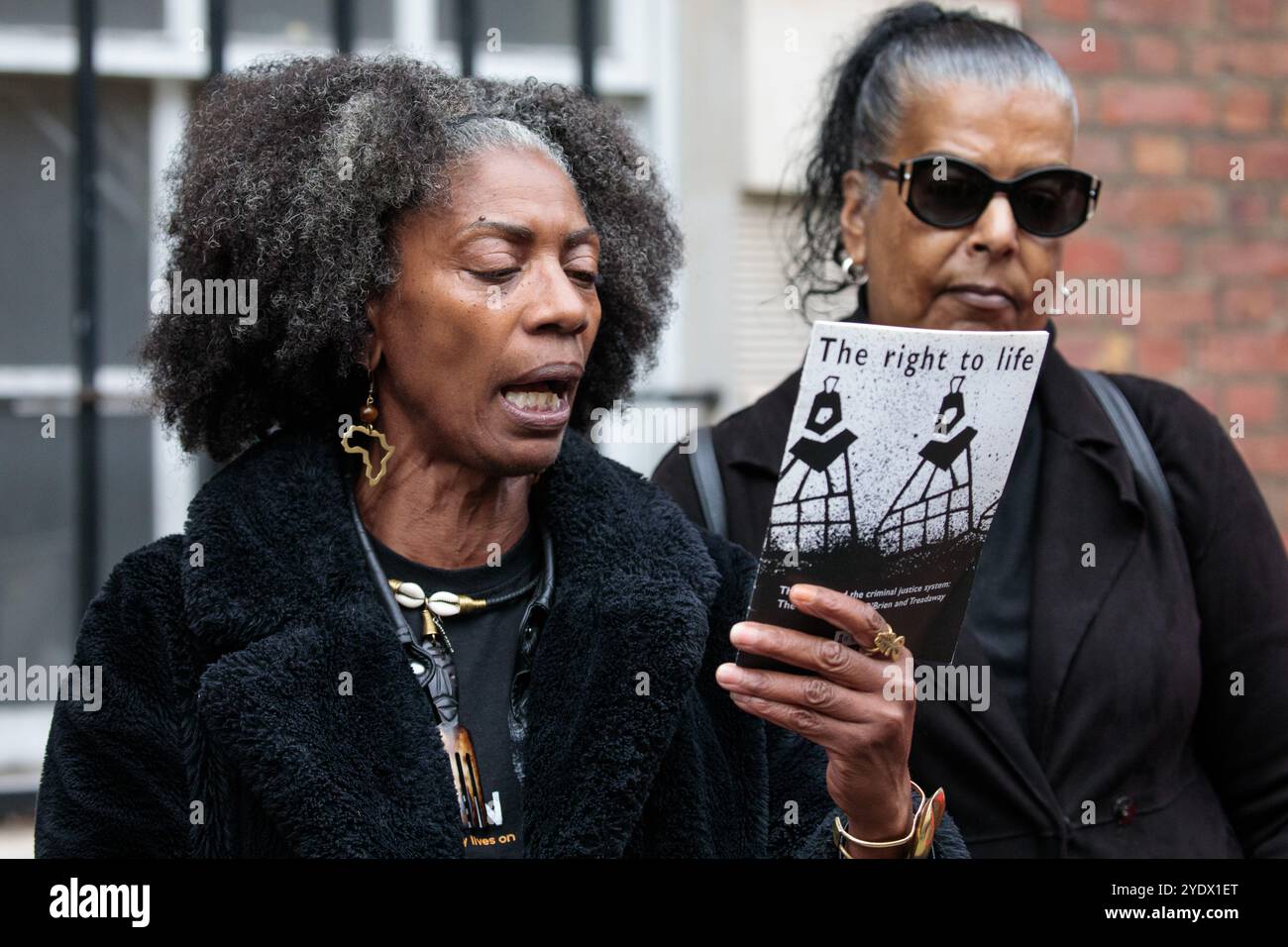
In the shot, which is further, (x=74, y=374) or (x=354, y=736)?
(x=74, y=374)

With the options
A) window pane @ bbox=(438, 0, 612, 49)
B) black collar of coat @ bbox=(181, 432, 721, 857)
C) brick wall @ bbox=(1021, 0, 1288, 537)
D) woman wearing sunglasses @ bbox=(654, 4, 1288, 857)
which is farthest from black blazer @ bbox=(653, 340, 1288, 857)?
window pane @ bbox=(438, 0, 612, 49)

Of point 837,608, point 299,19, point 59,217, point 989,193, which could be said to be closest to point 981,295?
point 989,193

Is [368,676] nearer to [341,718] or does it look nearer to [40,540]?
[341,718]

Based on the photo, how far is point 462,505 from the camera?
2.24 metres

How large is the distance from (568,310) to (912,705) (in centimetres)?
69

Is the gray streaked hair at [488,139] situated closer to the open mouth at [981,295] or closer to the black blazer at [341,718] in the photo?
the black blazer at [341,718]

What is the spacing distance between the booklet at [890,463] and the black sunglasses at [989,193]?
0.84 metres

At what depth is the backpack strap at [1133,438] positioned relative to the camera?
262 centimetres

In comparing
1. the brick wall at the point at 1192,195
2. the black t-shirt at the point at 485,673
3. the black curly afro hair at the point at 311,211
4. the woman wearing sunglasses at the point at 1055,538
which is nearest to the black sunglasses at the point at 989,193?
the woman wearing sunglasses at the point at 1055,538

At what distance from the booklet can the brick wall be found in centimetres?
281

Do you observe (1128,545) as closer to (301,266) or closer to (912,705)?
(912,705)

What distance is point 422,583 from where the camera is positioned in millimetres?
2201

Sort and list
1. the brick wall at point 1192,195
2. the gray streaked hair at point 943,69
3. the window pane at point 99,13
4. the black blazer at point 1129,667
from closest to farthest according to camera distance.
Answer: the black blazer at point 1129,667 → the gray streaked hair at point 943,69 → the window pane at point 99,13 → the brick wall at point 1192,195
